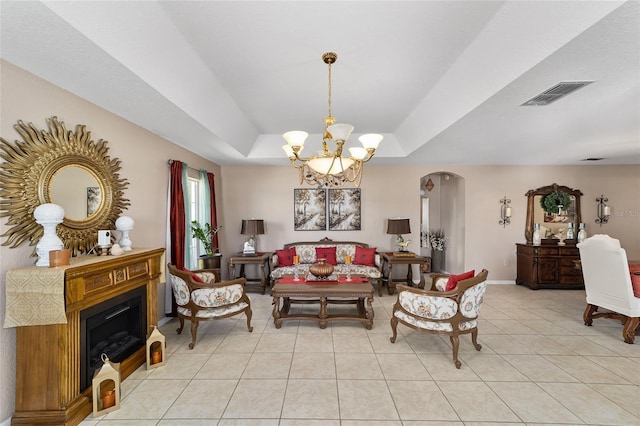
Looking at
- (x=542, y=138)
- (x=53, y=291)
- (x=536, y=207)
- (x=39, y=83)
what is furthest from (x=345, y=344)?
(x=536, y=207)

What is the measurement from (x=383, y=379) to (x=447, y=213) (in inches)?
231

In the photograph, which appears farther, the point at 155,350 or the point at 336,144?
the point at 155,350

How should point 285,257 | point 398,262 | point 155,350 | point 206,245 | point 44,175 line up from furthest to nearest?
point 285,257 < point 398,262 < point 206,245 < point 155,350 < point 44,175

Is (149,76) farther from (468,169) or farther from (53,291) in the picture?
(468,169)

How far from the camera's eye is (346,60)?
2824mm

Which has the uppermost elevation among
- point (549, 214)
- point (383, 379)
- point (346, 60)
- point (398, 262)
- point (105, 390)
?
point (346, 60)

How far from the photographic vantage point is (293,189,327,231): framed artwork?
6.57 m

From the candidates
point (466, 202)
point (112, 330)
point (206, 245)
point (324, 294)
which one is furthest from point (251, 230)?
point (466, 202)

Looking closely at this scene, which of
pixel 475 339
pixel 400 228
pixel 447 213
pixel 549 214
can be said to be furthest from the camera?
pixel 447 213

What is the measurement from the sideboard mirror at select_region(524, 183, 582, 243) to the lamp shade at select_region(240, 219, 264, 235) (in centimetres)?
608

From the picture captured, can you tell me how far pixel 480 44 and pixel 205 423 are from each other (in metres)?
3.92

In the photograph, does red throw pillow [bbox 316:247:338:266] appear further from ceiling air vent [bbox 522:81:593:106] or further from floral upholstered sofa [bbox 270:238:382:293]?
ceiling air vent [bbox 522:81:593:106]

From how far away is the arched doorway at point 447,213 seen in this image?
22.5ft

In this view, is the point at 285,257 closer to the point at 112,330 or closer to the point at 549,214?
the point at 112,330
